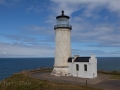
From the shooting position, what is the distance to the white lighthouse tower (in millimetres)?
30609

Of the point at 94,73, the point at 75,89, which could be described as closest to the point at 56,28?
the point at 94,73

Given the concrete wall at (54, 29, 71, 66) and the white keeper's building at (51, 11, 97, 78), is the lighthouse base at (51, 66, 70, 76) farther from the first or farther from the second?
the concrete wall at (54, 29, 71, 66)

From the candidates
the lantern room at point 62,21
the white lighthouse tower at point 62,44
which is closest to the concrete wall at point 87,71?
the white lighthouse tower at point 62,44

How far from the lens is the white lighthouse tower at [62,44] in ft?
100

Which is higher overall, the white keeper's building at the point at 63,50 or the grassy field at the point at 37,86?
the white keeper's building at the point at 63,50

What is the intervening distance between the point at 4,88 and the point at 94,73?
1496cm

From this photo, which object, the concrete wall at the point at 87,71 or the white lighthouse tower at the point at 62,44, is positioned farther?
the white lighthouse tower at the point at 62,44

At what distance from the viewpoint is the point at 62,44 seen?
101 feet

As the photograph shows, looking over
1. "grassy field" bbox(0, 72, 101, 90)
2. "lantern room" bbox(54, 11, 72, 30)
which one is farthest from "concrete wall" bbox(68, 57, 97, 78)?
"grassy field" bbox(0, 72, 101, 90)

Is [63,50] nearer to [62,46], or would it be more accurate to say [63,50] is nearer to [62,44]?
[62,46]

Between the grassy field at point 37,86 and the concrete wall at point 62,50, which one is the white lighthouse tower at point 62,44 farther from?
the grassy field at point 37,86

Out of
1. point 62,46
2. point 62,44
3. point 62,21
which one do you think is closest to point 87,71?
point 62,46

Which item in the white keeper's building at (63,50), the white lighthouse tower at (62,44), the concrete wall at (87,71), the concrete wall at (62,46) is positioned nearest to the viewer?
the concrete wall at (87,71)

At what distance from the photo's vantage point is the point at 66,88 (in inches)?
762
